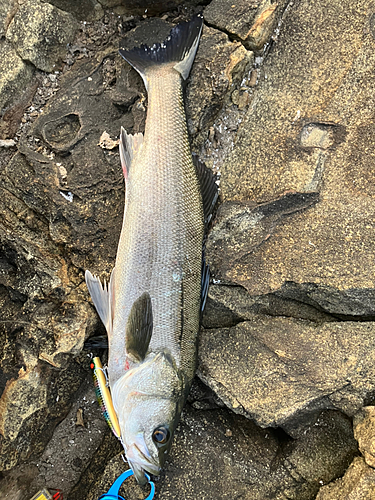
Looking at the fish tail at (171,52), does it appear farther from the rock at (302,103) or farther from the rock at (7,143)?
the rock at (7,143)

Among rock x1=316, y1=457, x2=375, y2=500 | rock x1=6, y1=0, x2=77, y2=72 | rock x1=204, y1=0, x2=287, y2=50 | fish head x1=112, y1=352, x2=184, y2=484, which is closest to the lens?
rock x1=316, y1=457, x2=375, y2=500

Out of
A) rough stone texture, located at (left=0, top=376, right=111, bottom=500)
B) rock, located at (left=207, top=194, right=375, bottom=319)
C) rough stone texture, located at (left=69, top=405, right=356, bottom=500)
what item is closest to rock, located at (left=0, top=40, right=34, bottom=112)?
rock, located at (left=207, top=194, right=375, bottom=319)

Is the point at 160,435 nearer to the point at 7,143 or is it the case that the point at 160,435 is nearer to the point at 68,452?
the point at 68,452

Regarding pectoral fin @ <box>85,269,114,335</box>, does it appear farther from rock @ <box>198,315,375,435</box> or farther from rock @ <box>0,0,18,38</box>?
rock @ <box>0,0,18,38</box>

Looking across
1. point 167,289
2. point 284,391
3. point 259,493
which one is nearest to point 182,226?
point 167,289

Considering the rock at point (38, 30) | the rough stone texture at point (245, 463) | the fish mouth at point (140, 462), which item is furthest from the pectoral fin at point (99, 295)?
the rock at point (38, 30)

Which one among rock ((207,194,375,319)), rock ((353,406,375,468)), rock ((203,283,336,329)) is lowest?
rock ((353,406,375,468))
